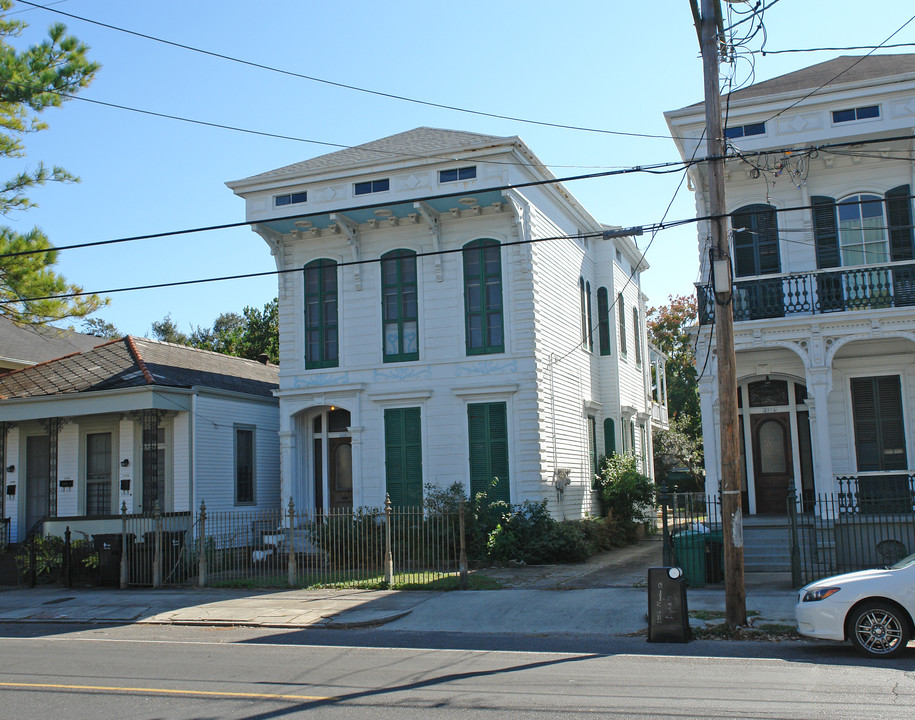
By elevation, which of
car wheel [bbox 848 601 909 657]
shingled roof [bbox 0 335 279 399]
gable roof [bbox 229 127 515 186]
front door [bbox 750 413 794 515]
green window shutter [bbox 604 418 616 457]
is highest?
gable roof [bbox 229 127 515 186]

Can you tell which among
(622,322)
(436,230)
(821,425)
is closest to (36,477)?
(436,230)

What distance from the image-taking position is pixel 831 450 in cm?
1747

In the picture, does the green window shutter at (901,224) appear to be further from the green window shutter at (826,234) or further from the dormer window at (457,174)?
the dormer window at (457,174)

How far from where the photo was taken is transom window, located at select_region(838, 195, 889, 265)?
17.4 m

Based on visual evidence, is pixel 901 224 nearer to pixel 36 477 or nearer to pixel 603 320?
pixel 603 320

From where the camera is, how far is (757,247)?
1812 cm

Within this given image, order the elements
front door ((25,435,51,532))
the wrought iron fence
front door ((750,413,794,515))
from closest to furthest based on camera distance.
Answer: the wrought iron fence
front door ((750,413,794,515))
front door ((25,435,51,532))

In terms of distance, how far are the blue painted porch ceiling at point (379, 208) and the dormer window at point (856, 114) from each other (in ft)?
23.0

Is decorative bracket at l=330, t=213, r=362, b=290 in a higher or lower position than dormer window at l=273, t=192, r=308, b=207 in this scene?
lower

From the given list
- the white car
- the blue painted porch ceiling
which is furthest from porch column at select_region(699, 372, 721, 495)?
the white car

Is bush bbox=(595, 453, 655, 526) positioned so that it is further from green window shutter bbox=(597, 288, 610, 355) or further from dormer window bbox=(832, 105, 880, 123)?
dormer window bbox=(832, 105, 880, 123)

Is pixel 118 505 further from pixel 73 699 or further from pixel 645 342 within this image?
pixel 645 342

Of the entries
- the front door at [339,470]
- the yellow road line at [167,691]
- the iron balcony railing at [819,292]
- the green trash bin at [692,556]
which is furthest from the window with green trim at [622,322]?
the yellow road line at [167,691]

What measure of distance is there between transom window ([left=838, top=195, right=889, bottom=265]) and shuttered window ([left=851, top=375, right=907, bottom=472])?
7.99ft
